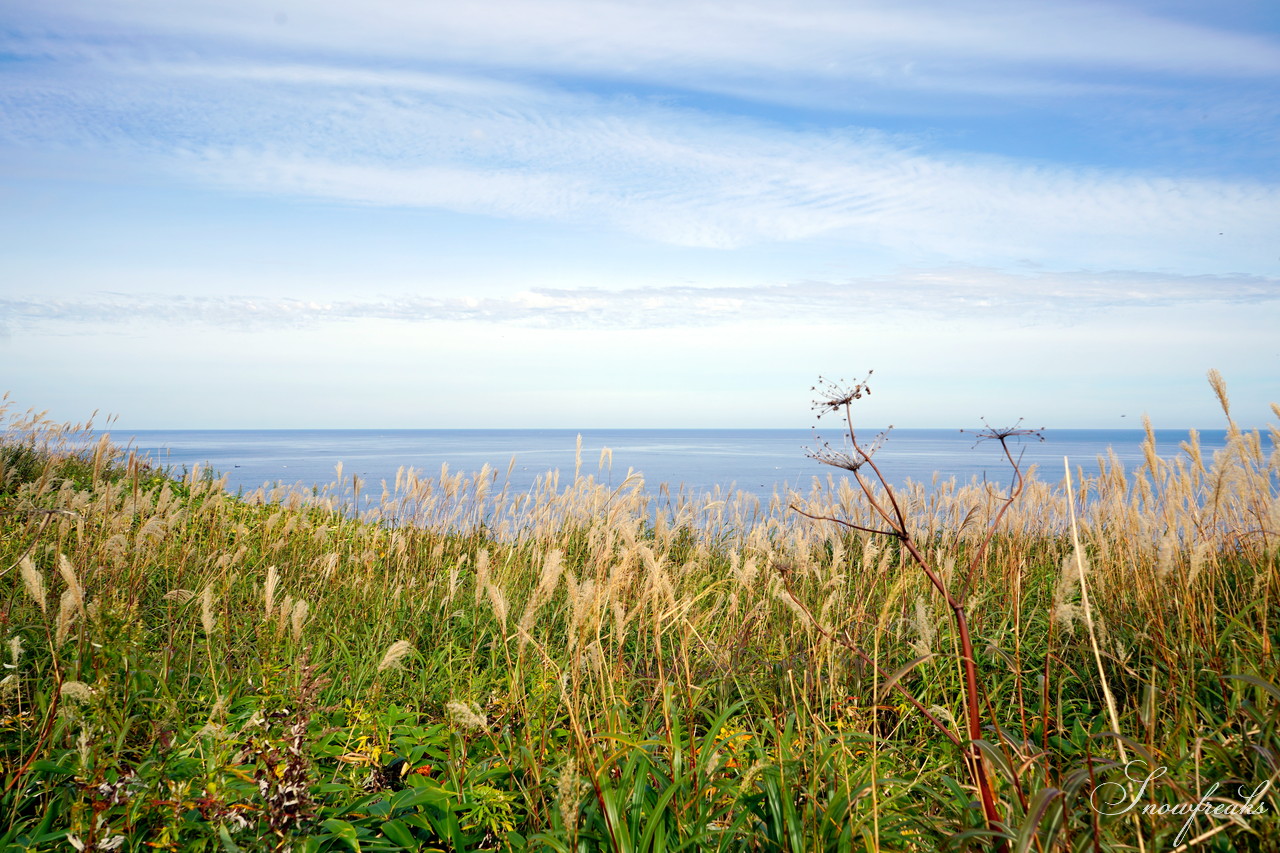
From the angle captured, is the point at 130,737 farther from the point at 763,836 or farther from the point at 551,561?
the point at 763,836

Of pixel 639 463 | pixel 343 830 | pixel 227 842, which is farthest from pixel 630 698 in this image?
pixel 639 463

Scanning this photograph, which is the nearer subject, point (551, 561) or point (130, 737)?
point (551, 561)

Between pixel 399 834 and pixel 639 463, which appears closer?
pixel 399 834

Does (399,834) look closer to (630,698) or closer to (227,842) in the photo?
(227,842)

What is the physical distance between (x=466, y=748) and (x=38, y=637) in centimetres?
252

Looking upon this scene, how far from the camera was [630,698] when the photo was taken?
145 inches

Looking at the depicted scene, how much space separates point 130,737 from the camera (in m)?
3.06

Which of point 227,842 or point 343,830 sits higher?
point 227,842

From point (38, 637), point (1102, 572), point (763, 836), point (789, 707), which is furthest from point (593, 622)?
point (1102, 572)

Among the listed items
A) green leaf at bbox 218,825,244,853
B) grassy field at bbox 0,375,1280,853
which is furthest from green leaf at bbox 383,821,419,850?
green leaf at bbox 218,825,244,853
